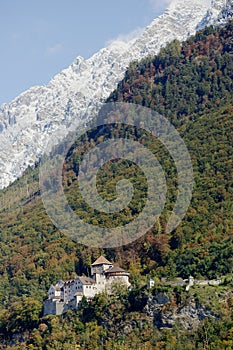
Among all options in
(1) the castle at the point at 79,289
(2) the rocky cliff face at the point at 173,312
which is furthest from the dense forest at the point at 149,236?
(1) the castle at the point at 79,289

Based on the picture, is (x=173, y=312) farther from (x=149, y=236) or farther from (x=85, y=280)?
(x=149, y=236)

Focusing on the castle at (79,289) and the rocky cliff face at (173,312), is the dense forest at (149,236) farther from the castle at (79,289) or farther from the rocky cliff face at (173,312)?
the castle at (79,289)

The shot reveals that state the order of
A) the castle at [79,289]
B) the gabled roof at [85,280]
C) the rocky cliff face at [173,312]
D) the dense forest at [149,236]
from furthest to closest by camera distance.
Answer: the gabled roof at [85,280] → the castle at [79,289] → the dense forest at [149,236] → the rocky cliff face at [173,312]

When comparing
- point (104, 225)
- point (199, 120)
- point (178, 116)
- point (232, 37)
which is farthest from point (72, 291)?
point (232, 37)

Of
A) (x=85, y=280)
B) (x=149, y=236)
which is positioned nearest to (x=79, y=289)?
(x=85, y=280)

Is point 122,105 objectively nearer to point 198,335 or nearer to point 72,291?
point 72,291

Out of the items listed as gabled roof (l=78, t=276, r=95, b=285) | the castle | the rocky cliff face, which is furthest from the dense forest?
gabled roof (l=78, t=276, r=95, b=285)
